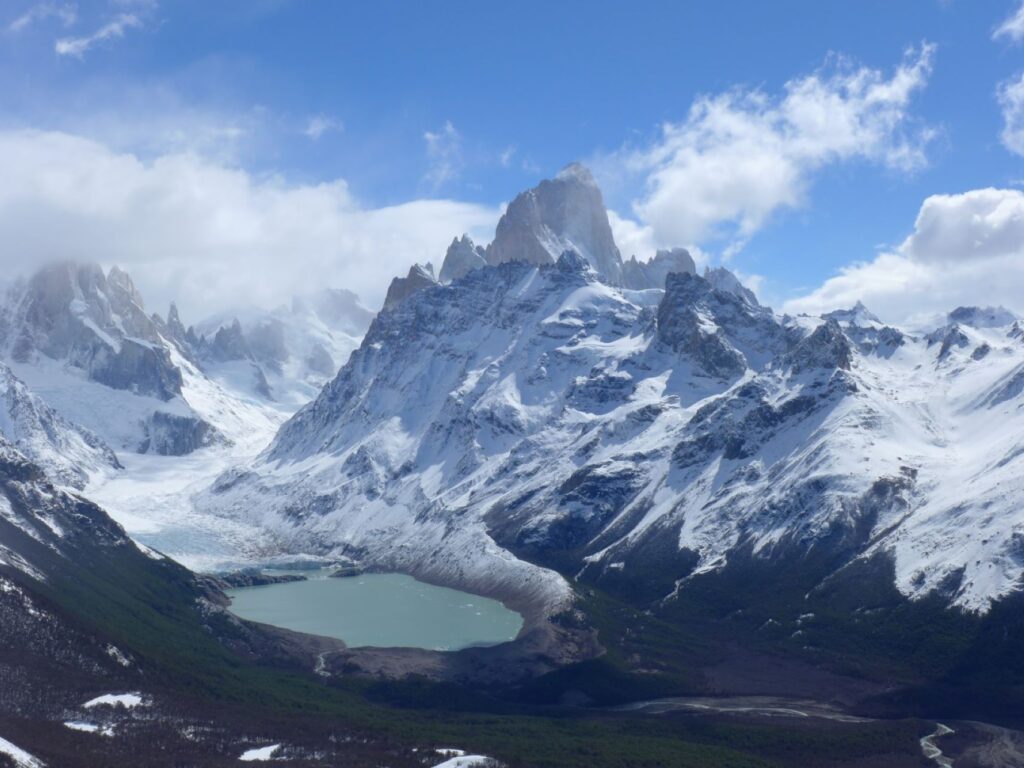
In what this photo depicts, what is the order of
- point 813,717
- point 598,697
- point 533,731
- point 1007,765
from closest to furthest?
point 1007,765, point 533,731, point 813,717, point 598,697

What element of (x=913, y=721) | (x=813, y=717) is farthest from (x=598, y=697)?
(x=913, y=721)

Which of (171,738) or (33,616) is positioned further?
(33,616)

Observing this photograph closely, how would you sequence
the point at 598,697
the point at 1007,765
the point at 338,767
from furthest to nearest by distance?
1. the point at 598,697
2. the point at 1007,765
3. the point at 338,767

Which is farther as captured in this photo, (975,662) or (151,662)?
(975,662)

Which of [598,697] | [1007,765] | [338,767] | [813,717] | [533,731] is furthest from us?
[598,697]

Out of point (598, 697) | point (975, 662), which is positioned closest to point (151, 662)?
point (598, 697)

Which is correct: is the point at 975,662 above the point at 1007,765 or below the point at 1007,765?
above

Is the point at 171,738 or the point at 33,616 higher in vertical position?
the point at 33,616

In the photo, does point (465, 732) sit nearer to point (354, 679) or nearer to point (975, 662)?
point (354, 679)

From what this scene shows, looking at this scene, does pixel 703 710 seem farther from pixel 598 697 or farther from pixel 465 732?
pixel 465 732
